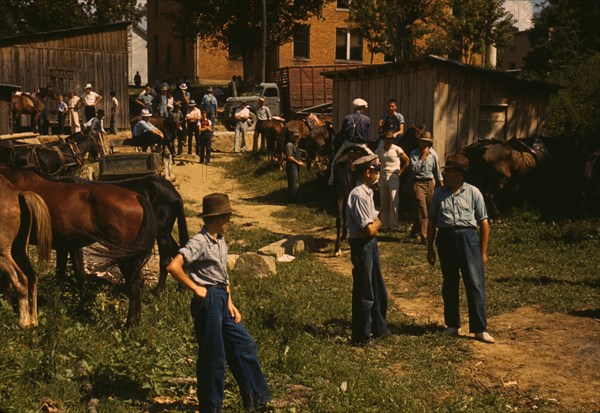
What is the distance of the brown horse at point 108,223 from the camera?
30.9ft

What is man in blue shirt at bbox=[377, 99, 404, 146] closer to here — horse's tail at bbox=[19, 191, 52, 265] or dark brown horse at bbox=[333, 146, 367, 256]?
dark brown horse at bbox=[333, 146, 367, 256]

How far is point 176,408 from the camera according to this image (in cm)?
740

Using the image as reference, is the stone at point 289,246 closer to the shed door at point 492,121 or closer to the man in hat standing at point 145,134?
the shed door at point 492,121

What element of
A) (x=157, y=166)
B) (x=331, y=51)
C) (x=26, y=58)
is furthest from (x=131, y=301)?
(x=331, y=51)

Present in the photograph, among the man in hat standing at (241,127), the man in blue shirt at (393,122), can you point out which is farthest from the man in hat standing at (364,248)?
the man in hat standing at (241,127)

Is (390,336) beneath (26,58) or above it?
beneath

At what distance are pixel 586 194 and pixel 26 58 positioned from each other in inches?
935

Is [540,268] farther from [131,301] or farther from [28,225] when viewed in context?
[28,225]

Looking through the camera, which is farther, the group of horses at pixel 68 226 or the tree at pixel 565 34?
the tree at pixel 565 34

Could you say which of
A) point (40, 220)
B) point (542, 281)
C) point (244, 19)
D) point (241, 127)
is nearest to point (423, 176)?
point (542, 281)

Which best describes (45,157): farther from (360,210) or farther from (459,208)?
(459,208)

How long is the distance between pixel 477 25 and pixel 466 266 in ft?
109

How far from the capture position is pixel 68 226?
958 centimetres

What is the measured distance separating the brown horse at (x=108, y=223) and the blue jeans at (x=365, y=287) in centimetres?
246
